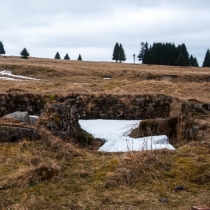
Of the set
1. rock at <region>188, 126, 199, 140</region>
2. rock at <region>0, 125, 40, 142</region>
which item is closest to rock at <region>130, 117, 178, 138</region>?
rock at <region>188, 126, 199, 140</region>

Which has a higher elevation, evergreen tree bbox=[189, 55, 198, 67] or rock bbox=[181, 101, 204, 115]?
evergreen tree bbox=[189, 55, 198, 67]

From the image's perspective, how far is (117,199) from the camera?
Answer: 427cm

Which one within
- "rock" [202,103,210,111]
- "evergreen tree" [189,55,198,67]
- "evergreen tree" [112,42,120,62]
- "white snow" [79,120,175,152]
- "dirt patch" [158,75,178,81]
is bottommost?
"white snow" [79,120,175,152]

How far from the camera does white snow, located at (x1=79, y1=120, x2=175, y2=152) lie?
707 centimetres

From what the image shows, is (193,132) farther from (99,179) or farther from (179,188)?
(99,179)

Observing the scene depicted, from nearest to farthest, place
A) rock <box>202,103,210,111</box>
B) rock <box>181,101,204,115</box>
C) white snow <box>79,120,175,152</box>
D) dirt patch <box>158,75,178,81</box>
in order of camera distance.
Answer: white snow <box>79,120,175,152</box>
rock <box>181,101,204,115</box>
rock <box>202,103,210,111</box>
dirt patch <box>158,75,178,81</box>

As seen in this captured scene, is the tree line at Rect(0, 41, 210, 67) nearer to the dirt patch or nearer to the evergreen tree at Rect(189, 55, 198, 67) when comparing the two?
the evergreen tree at Rect(189, 55, 198, 67)

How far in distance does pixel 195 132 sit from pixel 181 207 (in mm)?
4397

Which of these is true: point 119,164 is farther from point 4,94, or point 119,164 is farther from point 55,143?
point 4,94

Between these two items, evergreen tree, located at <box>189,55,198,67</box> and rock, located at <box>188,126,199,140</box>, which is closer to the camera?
rock, located at <box>188,126,199,140</box>

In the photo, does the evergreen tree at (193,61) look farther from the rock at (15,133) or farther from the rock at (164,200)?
the rock at (164,200)

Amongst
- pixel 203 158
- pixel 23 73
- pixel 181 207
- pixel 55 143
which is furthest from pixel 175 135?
pixel 23 73

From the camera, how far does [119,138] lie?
8.46 meters

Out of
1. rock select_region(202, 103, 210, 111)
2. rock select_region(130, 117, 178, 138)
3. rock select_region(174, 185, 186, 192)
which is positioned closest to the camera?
rock select_region(174, 185, 186, 192)
